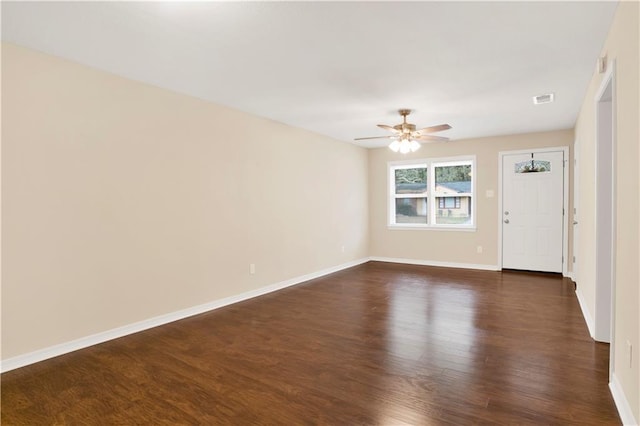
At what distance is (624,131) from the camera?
6.70 feet

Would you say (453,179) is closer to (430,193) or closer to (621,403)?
(430,193)

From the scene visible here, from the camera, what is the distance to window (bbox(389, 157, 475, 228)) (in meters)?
6.79

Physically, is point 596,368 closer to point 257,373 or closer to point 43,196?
point 257,373

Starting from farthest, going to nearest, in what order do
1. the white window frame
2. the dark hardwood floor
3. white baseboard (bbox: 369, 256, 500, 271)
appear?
the white window frame → white baseboard (bbox: 369, 256, 500, 271) → the dark hardwood floor

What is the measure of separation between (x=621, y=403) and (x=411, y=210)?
550 centimetres

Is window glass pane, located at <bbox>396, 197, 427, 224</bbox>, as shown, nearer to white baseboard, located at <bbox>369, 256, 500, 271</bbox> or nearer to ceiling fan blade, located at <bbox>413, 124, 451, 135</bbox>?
white baseboard, located at <bbox>369, 256, 500, 271</bbox>

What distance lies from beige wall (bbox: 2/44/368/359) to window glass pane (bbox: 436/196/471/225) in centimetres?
326

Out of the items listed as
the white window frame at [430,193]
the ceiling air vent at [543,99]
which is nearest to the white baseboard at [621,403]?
the ceiling air vent at [543,99]

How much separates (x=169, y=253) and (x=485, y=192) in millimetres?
5409

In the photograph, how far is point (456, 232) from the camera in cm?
676

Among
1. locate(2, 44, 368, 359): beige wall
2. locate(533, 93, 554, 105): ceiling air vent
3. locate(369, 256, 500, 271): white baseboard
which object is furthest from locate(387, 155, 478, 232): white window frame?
locate(2, 44, 368, 359): beige wall

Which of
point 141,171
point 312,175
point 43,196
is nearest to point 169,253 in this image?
point 141,171

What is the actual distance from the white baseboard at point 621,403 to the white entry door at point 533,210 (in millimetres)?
4190

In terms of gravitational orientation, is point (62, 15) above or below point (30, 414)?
above
